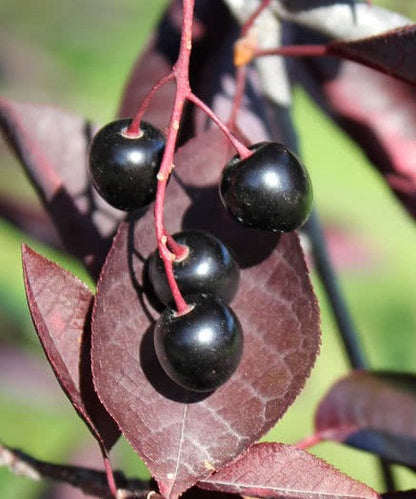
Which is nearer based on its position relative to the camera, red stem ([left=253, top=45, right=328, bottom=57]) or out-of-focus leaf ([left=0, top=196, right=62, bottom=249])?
red stem ([left=253, top=45, right=328, bottom=57])

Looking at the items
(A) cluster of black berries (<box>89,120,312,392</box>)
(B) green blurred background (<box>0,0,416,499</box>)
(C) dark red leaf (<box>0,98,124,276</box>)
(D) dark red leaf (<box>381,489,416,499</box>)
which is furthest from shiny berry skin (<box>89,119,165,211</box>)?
(B) green blurred background (<box>0,0,416,499</box>)

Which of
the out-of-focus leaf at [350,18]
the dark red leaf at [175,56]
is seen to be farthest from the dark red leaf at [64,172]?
the out-of-focus leaf at [350,18]

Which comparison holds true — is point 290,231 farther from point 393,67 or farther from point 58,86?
point 58,86

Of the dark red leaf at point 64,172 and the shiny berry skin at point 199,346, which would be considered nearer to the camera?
the shiny berry skin at point 199,346

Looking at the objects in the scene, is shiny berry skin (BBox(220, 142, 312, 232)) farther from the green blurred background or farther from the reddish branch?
the green blurred background

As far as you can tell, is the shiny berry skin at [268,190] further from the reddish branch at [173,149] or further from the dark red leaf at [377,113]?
the dark red leaf at [377,113]

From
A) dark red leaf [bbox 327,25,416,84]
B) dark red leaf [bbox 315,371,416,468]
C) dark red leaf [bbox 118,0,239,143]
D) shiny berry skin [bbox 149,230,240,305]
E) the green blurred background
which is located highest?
the green blurred background
